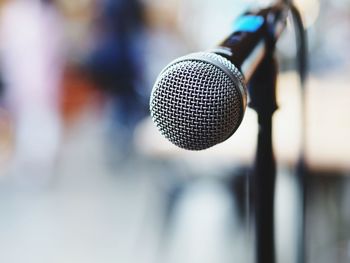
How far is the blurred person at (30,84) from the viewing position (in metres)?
3.46

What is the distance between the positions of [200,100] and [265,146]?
19 centimetres

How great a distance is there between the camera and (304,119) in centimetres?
84

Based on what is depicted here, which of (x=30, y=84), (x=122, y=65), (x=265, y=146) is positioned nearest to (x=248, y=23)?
(x=265, y=146)

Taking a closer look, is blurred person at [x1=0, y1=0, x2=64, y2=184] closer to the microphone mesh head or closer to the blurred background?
the blurred background

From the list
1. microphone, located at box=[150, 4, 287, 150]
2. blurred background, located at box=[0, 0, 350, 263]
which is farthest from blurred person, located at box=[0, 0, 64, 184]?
microphone, located at box=[150, 4, 287, 150]

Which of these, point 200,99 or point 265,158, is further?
point 265,158

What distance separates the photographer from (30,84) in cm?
361

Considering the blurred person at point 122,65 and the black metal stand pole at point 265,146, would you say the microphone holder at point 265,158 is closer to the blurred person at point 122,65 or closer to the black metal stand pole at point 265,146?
the black metal stand pole at point 265,146

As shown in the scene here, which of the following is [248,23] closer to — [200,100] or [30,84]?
[200,100]

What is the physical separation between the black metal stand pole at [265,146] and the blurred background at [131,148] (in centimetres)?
13

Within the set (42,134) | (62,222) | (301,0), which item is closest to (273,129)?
(301,0)

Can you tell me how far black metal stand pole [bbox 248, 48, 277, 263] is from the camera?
0.66m

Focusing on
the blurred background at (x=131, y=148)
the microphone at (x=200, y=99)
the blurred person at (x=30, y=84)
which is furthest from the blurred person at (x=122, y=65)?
the microphone at (x=200, y=99)

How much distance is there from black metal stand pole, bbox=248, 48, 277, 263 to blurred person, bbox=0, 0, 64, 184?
2.81m
